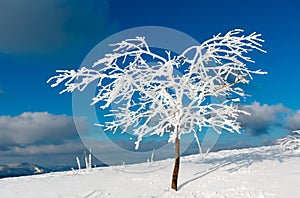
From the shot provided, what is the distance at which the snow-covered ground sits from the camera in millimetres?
14125

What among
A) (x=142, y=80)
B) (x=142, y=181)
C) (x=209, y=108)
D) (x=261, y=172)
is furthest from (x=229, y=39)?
(x=142, y=181)

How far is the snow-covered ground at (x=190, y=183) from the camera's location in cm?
1412

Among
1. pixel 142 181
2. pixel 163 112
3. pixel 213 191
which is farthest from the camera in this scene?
pixel 142 181

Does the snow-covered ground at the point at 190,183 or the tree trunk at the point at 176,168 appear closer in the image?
the snow-covered ground at the point at 190,183

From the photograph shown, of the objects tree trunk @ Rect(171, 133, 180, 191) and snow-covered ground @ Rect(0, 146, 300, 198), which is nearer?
snow-covered ground @ Rect(0, 146, 300, 198)

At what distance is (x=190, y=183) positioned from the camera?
51.3 ft

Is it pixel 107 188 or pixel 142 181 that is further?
pixel 142 181

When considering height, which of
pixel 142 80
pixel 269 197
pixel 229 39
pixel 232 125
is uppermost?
pixel 229 39

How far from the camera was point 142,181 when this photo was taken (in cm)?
1653

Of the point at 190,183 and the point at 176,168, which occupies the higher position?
the point at 176,168

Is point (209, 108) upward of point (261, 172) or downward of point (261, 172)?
upward

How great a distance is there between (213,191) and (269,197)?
2028mm

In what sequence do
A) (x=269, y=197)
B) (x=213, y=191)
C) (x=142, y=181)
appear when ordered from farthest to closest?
(x=142, y=181), (x=213, y=191), (x=269, y=197)

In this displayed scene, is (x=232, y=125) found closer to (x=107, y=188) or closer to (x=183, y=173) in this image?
(x=183, y=173)
